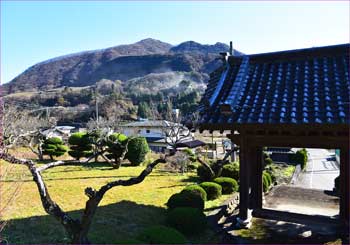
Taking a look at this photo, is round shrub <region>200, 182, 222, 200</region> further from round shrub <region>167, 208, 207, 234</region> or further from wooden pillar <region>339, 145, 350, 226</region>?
wooden pillar <region>339, 145, 350, 226</region>

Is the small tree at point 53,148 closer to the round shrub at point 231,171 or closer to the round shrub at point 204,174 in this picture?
the round shrub at point 204,174

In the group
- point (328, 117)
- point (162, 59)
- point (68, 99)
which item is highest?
point (162, 59)

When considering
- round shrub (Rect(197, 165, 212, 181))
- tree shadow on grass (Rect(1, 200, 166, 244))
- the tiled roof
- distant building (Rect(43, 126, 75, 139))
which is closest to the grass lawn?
tree shadow on grass (Rect(1, 200, 166, 244))

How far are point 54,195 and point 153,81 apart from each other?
90.1 m

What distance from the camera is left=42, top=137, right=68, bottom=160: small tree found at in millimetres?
19641

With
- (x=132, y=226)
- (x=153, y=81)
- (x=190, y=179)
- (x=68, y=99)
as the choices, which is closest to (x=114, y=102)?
(x=68, y=99)

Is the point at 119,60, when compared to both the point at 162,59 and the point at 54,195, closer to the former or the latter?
the point at 162,59

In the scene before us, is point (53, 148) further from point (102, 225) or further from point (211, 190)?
point (102, 225)

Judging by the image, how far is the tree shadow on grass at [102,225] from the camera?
6.36 meters

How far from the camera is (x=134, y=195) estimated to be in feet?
34.6

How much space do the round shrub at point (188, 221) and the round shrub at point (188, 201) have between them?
96cm

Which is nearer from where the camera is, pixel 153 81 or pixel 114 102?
pixel 114 102

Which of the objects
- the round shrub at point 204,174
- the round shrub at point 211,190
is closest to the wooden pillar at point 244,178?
the round shrub at point 211,190

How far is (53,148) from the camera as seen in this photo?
19.7 metres
